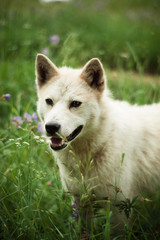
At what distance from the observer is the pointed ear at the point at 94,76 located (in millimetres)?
2225

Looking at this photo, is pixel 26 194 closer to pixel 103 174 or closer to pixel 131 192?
pixel 103 174

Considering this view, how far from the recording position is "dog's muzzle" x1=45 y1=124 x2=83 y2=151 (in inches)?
75.4

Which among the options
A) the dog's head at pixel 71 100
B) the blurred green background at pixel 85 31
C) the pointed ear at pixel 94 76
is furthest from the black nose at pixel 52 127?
the blurred green background at pixel 85 31

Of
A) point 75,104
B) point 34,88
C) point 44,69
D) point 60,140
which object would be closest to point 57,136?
point 60,140

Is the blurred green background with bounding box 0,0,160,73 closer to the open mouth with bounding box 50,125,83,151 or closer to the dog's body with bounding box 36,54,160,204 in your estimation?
the dog's body with bounding box 36,54,160,204

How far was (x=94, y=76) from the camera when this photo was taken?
7.54 feet

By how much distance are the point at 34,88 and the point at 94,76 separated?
197 cm

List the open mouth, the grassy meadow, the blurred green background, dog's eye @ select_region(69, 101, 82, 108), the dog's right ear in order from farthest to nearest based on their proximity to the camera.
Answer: the blurred green background, the dog's right ear, dog's eye @ select_region(69, 101, 82, 108), the open mouth, the grassy meadow

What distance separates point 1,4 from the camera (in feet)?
16.1

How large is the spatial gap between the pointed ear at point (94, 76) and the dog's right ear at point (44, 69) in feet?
1.08

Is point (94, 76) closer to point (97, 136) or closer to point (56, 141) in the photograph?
Result: point (97, 136)

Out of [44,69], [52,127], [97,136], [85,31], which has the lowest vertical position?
[97,136]

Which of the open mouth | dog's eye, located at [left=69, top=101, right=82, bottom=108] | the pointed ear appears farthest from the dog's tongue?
the pointed ear

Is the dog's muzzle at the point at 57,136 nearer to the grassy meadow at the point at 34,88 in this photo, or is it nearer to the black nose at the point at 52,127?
the black nose at the point at 52,127
